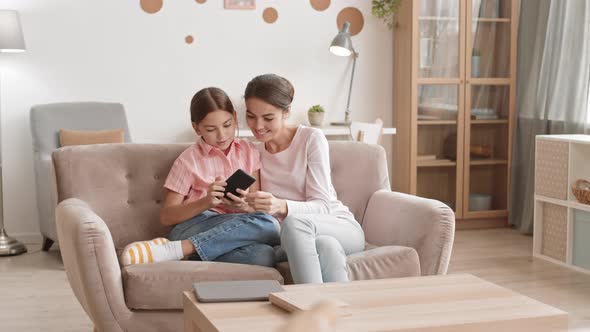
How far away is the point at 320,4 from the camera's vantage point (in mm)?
5566

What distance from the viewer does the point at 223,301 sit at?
2.03m

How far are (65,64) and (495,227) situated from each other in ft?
10.4

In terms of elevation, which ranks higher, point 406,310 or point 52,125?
point 52,125

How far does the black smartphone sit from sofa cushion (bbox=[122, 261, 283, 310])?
0.29 m

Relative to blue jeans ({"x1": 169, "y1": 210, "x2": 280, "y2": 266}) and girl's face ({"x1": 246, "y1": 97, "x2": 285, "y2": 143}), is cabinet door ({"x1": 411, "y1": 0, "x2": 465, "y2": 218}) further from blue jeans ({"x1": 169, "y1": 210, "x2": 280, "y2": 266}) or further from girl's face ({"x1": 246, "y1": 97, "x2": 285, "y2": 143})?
blue jeans ({"x1": 169, "y1": 210, "x2": 280, "y2": 266})

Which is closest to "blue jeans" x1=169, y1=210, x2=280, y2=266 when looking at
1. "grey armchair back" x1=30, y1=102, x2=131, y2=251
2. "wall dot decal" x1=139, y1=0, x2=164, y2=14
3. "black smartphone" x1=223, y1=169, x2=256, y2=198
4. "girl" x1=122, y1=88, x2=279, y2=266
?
"girl" x1=122, y1=88, x2=279, y2=266

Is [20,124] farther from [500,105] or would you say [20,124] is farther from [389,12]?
[500,105]

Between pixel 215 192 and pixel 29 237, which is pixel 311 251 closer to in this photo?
pixel 215 192

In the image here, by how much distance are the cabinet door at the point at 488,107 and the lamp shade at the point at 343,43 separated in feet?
2.80

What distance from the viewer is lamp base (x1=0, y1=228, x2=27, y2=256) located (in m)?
4.73

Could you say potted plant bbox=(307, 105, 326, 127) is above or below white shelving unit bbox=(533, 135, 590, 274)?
above

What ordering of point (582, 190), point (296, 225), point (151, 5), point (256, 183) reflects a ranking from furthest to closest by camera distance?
point (151, 5), point (582, 190), point (256, 183), point (296, 225)

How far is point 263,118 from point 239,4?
275 cm

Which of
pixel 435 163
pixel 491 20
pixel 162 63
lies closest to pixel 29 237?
pixel 162 63
